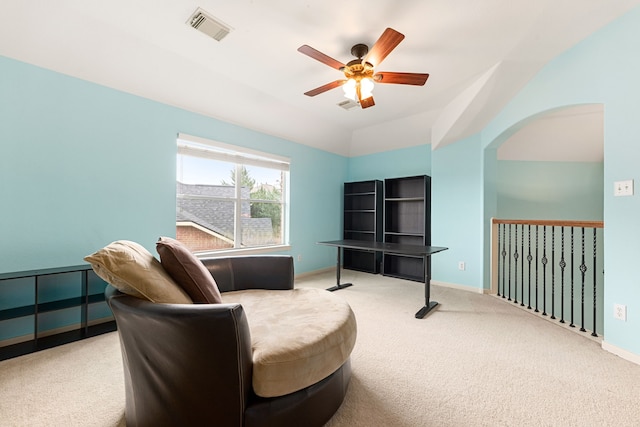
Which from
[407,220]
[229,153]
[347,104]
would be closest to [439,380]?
[407,220]

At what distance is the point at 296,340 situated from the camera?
47.4 inches

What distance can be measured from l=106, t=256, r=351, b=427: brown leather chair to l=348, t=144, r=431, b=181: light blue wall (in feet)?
13.3

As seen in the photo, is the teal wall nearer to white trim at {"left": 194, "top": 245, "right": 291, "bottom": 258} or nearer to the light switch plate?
the light switch plate

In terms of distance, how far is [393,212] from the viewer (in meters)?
4.71

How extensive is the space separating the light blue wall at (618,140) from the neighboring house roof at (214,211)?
3.81m

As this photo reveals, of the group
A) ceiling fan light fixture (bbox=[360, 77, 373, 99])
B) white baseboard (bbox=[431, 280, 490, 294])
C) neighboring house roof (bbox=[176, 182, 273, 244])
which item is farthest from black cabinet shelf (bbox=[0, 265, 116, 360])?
white baseboard (bbox=[431, 280, 490, 294])

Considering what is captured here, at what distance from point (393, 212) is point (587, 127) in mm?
3027

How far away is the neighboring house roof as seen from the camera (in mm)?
3248

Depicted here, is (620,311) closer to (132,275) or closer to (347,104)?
(132,275)

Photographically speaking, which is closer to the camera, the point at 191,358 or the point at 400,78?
the point at 191,358

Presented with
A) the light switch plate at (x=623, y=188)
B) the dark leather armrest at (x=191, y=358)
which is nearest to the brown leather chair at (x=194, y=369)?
the dark leather armrest at (x=191, y=358)

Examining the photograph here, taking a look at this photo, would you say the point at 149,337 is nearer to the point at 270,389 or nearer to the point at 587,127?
the point at 270,389

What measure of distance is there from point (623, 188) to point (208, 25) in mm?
3369

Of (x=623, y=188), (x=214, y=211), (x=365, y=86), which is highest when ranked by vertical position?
(x=365, y=86)
